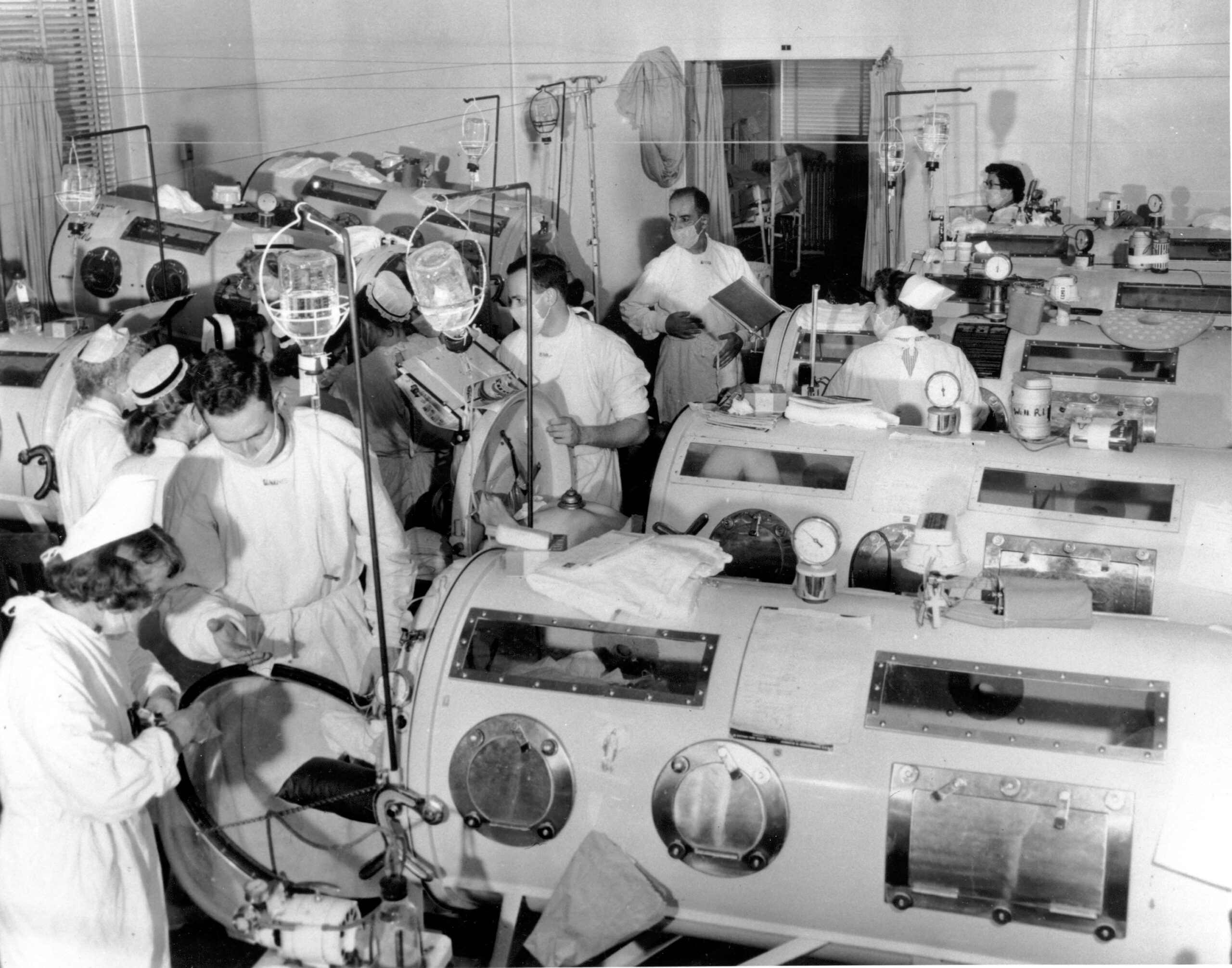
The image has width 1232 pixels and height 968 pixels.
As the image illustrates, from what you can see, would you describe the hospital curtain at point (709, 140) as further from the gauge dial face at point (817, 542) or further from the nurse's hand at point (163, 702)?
the nurse's hand at point (163, 702)

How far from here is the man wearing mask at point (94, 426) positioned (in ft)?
13.7

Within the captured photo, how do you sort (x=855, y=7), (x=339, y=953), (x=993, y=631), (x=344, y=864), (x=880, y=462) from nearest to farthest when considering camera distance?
(x=339, y=953)
(x=993, y=631)
(x=344, y=864)
(x=880, y=462)
(x=855, y=7)

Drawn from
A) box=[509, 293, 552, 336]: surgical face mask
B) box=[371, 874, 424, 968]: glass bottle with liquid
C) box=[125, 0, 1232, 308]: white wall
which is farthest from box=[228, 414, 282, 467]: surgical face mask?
box=[125, 0, 1232, 308]: white wall

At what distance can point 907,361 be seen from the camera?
4902 mm

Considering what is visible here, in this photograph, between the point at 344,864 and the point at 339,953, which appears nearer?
the point at 339,953

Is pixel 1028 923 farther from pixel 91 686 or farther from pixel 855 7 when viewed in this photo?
pixel 855 7

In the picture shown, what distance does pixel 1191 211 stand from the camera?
941 centimetres

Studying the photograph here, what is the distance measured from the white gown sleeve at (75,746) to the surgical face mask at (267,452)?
1.08 meters

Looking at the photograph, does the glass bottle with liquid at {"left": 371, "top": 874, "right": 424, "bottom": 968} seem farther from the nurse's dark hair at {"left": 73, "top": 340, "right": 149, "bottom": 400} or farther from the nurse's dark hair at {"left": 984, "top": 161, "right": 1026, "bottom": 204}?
the nurse's dark hair at {"left": 984, "top": 161, "right": 1026, "bottom": 204}

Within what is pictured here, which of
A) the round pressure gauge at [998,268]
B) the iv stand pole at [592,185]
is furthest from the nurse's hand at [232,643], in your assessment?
the iv stand pole at [592,185]

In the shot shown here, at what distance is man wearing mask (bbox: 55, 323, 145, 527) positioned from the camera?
164 inches

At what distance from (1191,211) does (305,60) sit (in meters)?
6.72

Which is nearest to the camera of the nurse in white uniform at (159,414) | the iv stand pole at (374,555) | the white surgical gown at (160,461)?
the iv stand pole at (374,555)

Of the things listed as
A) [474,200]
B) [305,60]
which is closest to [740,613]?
[474,200]
